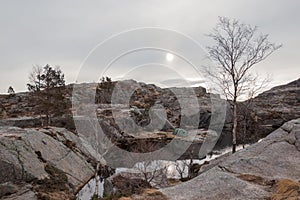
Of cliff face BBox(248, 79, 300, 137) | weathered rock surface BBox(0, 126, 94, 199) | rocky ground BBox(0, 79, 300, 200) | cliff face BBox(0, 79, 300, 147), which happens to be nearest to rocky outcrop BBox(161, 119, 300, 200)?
rocky ground BBox(0, 79, 300, 200)

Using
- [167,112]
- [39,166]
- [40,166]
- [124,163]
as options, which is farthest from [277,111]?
[39,166]

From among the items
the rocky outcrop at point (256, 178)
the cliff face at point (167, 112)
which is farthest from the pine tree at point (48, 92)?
the rocky outcrop at point (256, 178)

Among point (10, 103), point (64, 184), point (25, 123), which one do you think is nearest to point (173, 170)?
point (64, 184)

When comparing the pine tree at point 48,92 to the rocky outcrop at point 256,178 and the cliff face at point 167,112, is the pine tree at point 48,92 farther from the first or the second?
the rocky outcrop at point 256,178

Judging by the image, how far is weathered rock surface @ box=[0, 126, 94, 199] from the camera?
2158 centimetres

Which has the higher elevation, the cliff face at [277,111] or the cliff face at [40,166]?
the cliff face at [277,111]

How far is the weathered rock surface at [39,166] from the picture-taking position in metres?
21.6

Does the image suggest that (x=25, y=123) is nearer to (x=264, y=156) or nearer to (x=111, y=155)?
(x=111, y=155)

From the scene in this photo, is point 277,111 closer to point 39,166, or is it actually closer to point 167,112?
point 167,112

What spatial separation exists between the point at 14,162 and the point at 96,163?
37.0 ft

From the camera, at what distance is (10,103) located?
84.0 meters

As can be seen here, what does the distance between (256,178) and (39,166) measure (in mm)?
17534

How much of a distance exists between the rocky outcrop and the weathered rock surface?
11308 millimetres

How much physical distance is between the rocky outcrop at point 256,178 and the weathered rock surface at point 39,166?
11.3 metres
